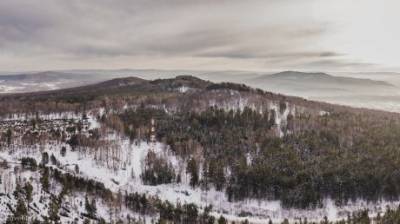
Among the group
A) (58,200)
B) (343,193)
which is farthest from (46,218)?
(343,193)

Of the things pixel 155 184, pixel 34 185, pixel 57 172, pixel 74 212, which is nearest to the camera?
pixel 74 212

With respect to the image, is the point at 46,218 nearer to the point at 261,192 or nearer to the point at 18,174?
the point at 18,174

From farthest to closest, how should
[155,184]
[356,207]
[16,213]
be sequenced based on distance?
[155,184], [356,207], [16,213]

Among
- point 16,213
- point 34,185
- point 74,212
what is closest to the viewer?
point 16,213

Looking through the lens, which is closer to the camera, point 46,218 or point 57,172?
point 46,218

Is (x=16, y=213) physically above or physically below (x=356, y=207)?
above

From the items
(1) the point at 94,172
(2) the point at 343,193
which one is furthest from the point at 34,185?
(2) the point at 343,193

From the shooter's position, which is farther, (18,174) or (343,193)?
(343,193)

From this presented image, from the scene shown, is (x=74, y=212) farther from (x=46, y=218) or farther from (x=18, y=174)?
(x=18, y=174)

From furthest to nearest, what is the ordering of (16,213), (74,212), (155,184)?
(155,184), (74,212), (16,213)
